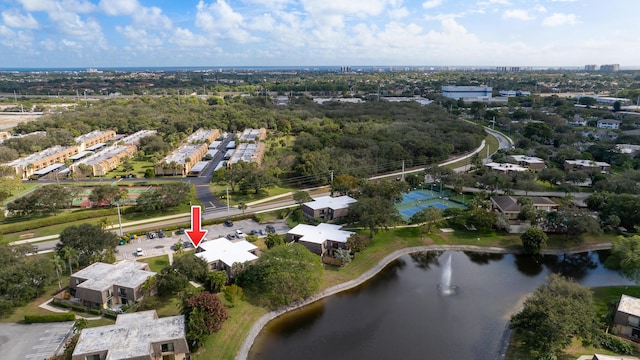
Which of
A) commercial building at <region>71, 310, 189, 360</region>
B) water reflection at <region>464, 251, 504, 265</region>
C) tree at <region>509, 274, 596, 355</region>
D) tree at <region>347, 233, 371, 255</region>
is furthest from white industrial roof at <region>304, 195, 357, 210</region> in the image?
tree at <region>509, 274, 596, 355</region>

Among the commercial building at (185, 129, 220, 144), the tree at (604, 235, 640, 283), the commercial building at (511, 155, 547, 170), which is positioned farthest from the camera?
the commercial building at (185, 129, 220, 144)

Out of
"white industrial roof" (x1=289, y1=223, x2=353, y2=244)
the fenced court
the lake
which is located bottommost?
the lake

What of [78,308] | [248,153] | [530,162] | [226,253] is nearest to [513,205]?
[530,162]

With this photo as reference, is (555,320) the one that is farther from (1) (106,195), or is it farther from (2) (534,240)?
(1) (106,195)

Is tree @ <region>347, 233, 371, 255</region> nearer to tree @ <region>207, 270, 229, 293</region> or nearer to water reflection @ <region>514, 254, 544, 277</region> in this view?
tree @ <region>207, 270, 229, 293</region>

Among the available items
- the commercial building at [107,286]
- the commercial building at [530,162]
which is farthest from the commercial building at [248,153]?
the commercial building at [530,162]

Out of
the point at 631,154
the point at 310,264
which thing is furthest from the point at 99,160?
the point at 631,154
